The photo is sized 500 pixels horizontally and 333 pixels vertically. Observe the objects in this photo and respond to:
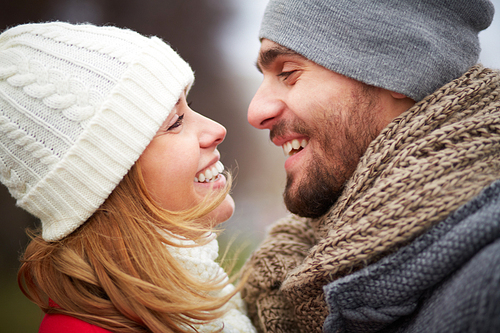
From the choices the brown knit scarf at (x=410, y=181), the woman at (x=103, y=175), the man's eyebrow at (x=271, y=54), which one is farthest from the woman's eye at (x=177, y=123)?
the brown knit scarf at (x=410, y=181)

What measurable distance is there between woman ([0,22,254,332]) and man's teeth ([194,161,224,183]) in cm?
8

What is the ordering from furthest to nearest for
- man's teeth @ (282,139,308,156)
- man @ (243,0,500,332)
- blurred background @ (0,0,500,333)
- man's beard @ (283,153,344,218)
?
1. blurred background @ (0,0,500,333)
2. man's teeth @ (282,139,308,156)
3. man's beard @ (283,153,344,218)
4. man @ (243,0,500,332)

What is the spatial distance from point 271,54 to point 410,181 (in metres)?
0.74

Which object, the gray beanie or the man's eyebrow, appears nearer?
the gray beanie

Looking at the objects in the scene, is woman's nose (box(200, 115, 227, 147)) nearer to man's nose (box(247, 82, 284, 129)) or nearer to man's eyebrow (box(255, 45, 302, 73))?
man's nose (box(247, 82, 284, 129))

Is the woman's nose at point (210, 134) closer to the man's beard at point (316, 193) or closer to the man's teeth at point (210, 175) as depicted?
the man's teeth at point (210, 175)

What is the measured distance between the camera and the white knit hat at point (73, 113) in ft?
3.06

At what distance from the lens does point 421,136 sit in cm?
87

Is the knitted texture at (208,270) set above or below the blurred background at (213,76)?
below

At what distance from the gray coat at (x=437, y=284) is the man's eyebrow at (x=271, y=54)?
2.66 ft

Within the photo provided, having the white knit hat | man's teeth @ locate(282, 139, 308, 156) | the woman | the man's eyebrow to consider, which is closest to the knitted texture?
the woman

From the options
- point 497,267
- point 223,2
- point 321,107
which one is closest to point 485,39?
point 321,107

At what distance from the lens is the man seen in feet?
2.27

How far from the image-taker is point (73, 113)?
92 centimetres
